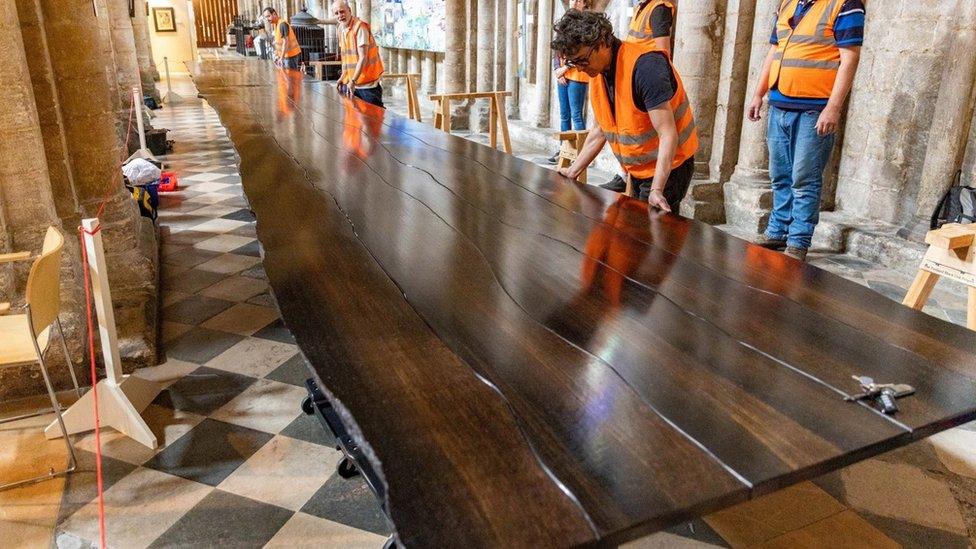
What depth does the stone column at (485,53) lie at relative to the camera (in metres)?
9.48

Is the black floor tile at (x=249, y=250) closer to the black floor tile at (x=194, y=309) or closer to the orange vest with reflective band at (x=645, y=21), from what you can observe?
the black floor tile at (x=194, y=309)

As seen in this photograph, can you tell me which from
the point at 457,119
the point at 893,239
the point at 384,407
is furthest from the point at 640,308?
the point at 457,119

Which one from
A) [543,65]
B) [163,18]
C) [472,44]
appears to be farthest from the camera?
[163,18]

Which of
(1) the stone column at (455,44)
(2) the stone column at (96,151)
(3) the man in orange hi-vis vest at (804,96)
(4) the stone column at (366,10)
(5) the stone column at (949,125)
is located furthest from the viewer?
(4) the stone column at (366,10)

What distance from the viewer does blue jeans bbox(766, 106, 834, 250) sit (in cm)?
388

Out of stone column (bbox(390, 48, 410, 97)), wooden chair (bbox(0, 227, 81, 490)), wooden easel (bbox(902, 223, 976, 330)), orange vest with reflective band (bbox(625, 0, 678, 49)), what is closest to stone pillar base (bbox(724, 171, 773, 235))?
orange vest with reflective band (bbox(625, 0, 678, 49))

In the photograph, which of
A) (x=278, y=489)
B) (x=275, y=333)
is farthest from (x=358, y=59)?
(x=278, y=489)

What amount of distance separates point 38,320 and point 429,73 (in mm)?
11476

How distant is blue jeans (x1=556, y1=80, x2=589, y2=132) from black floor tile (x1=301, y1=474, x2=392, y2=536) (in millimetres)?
5189

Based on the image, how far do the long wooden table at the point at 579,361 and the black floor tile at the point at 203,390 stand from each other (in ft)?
2.83

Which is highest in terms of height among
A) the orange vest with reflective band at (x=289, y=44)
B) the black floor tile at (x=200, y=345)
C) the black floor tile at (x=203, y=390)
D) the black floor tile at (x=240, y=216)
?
the orange vest with reflective band at (x=289, y=44)

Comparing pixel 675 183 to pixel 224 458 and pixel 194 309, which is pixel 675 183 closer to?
pixel 224 458

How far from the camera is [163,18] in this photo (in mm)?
22328

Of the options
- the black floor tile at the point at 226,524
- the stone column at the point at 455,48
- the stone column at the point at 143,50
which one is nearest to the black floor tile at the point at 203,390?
the black floor tile at the point at 226,524
